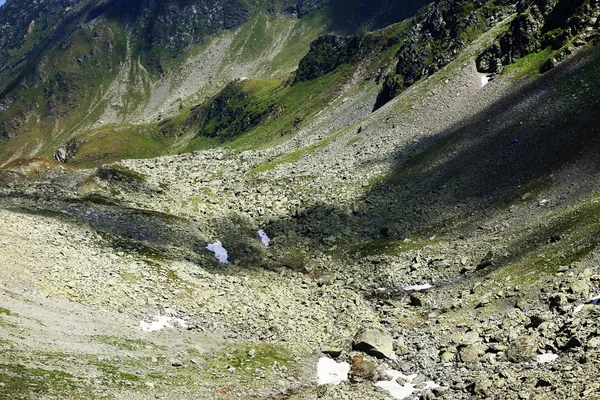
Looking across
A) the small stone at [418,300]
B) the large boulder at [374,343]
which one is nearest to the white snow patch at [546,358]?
the large boulder at [374,343]

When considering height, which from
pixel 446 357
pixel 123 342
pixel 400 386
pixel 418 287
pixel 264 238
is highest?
pixel 264 238

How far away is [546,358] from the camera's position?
32.2 metres

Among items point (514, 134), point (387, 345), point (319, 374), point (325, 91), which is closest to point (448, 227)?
point (514, 134)

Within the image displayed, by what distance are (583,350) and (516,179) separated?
36.7m

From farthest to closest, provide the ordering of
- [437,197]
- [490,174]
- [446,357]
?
1. [437,197]
2. [490,174]
3. [446,357]

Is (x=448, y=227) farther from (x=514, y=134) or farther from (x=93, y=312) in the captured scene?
(x=93, y=312)

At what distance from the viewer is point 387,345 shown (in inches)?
1614

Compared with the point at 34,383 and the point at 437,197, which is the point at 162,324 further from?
the point at 437,197

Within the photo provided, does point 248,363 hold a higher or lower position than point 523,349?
higher

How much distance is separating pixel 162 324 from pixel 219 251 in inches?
950

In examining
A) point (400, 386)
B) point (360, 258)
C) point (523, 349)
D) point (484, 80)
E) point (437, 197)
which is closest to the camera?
point (523, 349)

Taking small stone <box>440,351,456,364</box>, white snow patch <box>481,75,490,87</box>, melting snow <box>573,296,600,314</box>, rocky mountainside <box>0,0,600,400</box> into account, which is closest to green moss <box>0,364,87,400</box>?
rocky mountainside <box>0,0,600,400</box>

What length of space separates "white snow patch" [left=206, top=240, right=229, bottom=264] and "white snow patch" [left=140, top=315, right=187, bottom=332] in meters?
19.3

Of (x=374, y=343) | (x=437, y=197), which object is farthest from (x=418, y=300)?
(x=437, y=197)
